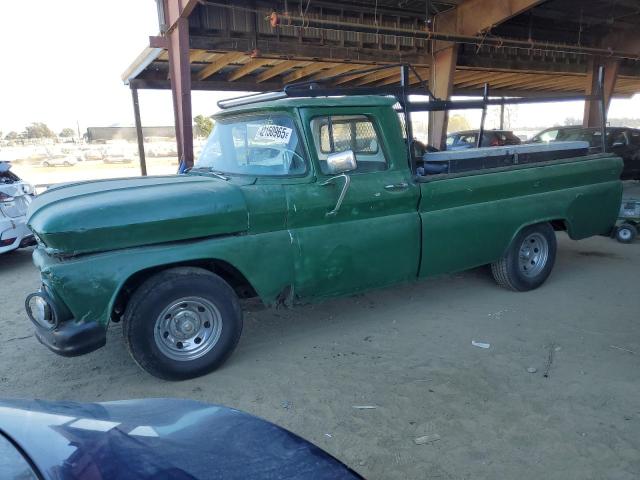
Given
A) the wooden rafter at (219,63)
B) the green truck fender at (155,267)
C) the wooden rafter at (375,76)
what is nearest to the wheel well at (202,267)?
the green truck fender at (155,267)

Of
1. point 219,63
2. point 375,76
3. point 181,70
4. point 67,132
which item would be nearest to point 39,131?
point 67,132

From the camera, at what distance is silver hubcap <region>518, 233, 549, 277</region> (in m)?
5.26

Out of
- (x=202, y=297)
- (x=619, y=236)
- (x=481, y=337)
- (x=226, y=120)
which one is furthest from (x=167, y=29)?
(x=619, y=236)

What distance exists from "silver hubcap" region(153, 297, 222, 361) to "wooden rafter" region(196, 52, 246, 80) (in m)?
7.98

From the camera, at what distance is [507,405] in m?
3.21

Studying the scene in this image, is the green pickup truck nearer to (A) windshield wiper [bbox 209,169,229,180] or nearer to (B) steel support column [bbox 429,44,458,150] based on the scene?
(A) windshield wiper [bbox 209,169,229,180]

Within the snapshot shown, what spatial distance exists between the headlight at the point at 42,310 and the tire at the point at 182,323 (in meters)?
0.44

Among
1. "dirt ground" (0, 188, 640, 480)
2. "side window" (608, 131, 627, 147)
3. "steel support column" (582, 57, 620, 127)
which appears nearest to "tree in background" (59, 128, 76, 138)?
"steel support column" (582, 57, 620, 127)

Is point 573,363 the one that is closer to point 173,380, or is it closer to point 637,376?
point 637,376

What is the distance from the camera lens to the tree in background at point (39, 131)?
57638 mm

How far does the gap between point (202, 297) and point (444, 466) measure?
6.26 feet

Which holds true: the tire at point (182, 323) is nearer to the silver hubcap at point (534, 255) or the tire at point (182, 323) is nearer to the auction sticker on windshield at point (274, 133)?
the auction sticker on windshield at point (274, 133)

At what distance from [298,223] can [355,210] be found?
1.72 feet

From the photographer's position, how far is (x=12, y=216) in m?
6.76
